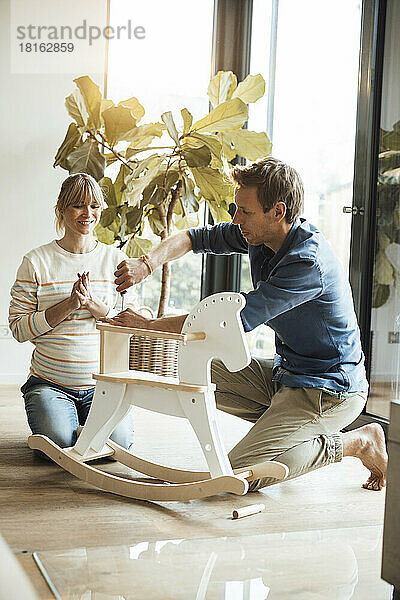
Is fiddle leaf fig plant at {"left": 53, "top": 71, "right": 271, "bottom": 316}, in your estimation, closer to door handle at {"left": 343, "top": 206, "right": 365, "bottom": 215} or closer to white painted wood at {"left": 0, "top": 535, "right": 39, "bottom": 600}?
door handle at {"left": 343, "top": 206, "right": 365, "bottom": 215}

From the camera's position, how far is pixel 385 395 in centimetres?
284

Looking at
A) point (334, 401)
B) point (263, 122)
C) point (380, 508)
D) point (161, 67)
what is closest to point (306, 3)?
point (263, 122)

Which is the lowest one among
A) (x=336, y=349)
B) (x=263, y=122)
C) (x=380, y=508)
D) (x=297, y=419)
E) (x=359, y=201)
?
(x=380, y=508)

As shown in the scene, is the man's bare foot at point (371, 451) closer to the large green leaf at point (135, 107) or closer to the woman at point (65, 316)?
the woman at point (65, 316)

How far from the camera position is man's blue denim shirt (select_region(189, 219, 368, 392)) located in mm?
2145

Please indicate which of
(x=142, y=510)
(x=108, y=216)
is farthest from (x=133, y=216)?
(x=142, y=510)

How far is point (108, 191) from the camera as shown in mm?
3582

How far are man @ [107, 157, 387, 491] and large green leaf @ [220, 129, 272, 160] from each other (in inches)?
45.9

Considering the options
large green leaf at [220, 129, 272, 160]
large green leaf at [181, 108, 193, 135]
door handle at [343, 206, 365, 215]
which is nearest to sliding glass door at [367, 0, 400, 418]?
door handle at [343, 206, 365, 215]

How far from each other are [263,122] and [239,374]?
185cm

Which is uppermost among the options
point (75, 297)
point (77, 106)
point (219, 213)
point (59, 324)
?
point (77, 106)

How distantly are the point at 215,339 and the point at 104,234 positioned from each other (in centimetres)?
173

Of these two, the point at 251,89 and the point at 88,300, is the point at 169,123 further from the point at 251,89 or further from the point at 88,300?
the point at 88,300

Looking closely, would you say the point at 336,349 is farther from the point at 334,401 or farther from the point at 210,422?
the point at 210,422
